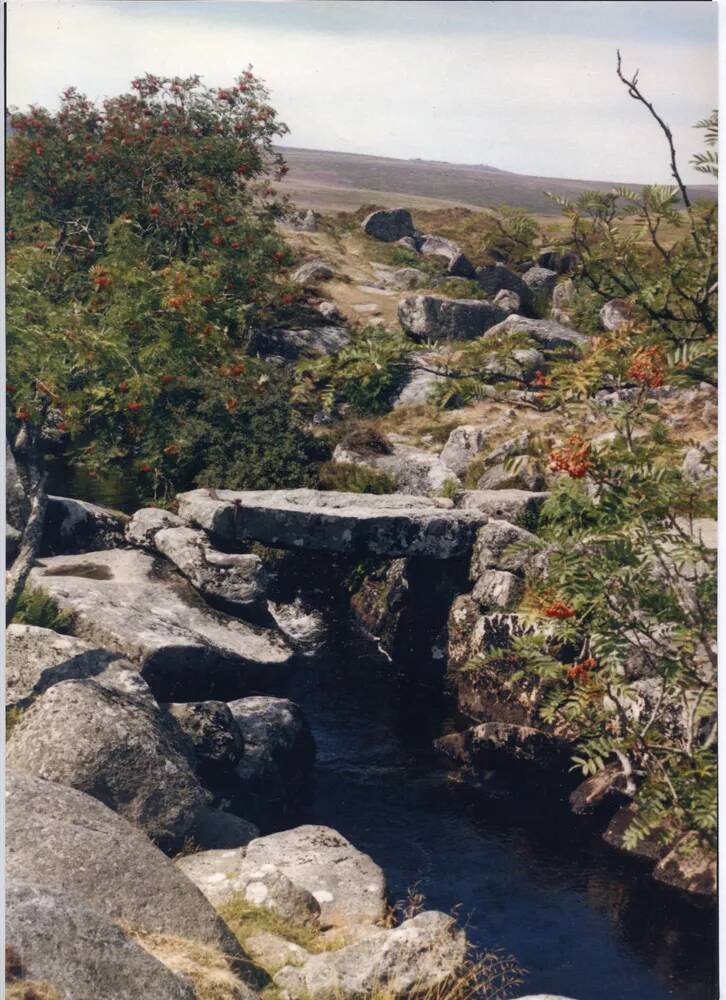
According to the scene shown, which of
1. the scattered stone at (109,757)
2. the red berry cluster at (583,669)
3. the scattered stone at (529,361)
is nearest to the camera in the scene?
the scattered stone at (529,361)

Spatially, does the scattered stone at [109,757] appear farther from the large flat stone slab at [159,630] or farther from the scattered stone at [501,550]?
the scattered stone at [501,550]

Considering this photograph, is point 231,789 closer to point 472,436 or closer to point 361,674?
point 361,674

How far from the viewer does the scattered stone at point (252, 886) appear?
6.98 m

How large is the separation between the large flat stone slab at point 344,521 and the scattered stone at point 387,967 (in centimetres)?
315

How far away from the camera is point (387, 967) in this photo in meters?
6.45

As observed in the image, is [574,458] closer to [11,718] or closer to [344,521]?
[344,521]

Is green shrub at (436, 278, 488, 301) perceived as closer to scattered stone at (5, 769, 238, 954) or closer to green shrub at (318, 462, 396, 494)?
green shrub at (318, 462, 396, 494)

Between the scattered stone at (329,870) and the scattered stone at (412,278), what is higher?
the scattered stone at (412,278)

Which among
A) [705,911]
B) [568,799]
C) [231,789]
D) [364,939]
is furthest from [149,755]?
[705,911]

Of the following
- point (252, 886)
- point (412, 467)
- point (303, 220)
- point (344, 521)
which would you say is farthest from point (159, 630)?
point (303, 220)

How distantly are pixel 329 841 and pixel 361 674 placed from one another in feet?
5.15

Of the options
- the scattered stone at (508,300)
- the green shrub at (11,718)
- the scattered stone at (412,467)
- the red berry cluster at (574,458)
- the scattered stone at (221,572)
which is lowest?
the green shrub at (11,718)

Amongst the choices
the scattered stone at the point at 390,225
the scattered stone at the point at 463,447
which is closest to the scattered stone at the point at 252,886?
the scattered stone at the point at 463,447

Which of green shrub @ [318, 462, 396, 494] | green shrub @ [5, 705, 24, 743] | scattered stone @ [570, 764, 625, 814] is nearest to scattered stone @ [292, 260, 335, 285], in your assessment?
green shrub @ [318, 462, 396, 494]
